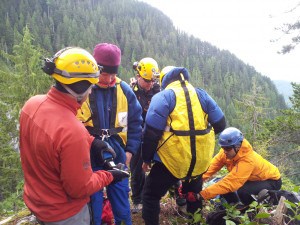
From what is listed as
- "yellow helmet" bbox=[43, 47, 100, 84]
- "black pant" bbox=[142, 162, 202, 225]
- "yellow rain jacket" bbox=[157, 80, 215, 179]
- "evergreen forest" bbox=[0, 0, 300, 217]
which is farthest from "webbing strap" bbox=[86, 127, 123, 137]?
"evergreen forest" bbox=[0, 0, 300, 217]

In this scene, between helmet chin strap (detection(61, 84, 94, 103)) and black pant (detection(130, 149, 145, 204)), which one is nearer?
helmet chin strap (detection(61, 84, 94, 103))

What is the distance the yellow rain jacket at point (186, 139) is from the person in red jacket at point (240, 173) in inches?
35.1

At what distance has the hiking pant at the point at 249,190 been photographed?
5.04m

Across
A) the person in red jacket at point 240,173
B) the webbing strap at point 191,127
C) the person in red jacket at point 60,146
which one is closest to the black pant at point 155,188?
the webbing strap at point 191,127

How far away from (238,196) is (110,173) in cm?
308

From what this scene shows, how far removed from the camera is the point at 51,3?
133250 millimetres

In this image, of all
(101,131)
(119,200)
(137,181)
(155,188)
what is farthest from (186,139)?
(137,181)

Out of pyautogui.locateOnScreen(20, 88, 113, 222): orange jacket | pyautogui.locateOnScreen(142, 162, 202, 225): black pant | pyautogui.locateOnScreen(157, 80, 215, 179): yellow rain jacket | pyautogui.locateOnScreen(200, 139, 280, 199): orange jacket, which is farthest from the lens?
pyautogui.locateOnScreen(200, 139, 280, 199): orange jacket

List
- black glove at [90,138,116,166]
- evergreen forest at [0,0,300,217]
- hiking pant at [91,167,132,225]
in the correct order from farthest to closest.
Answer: evergreen forest at [0,0,300,217] < hiking pant at [91,167,132,225] < black glove at [90,138,116,166]

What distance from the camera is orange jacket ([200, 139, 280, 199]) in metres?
4.60

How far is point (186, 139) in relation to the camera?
11.9 feet

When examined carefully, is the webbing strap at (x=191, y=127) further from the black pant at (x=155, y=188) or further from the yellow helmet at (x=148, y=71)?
the yellow helmet at (x=148, y=71)

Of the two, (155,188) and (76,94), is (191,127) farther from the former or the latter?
(76,94)

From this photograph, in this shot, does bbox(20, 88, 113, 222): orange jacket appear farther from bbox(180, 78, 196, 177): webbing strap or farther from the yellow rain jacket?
bbox(180, 78, 196, 177): webbing strap
